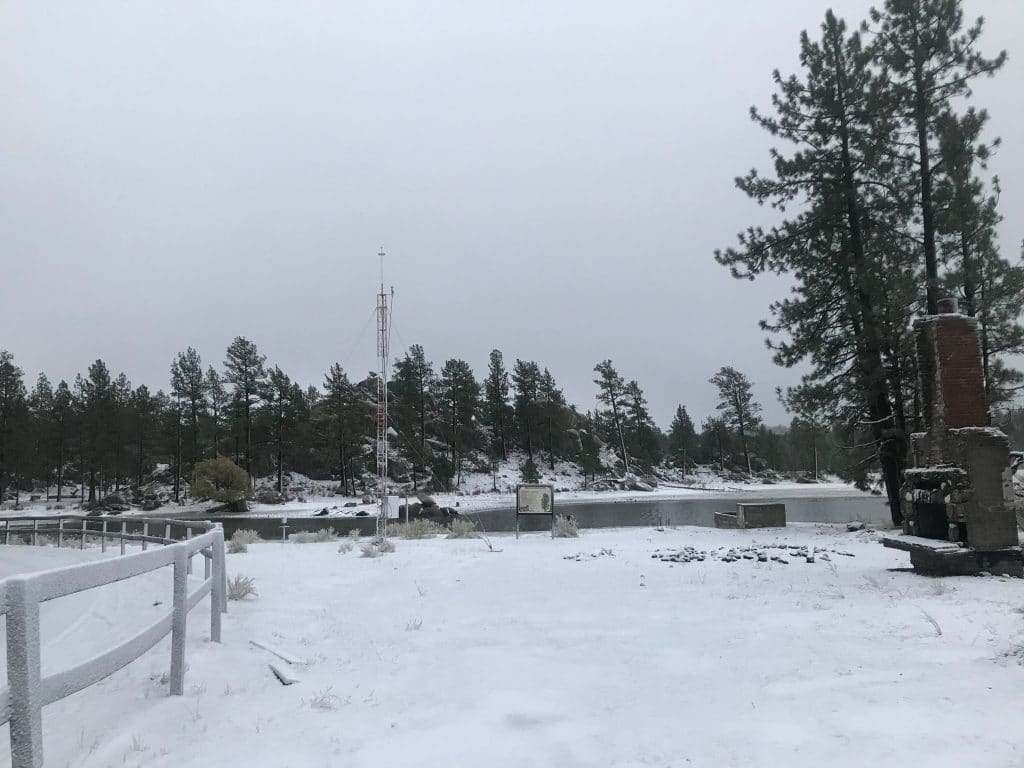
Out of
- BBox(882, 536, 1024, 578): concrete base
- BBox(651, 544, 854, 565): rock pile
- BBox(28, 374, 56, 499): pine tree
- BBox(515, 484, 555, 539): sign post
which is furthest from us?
BBox(28, 374, 56, 499): pine tree

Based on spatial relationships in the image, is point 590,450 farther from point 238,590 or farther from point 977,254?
point 238,590

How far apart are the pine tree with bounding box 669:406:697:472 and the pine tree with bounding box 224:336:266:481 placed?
57322 mm

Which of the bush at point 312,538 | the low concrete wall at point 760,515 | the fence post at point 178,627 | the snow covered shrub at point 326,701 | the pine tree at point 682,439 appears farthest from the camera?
the pine tree at point 682,439

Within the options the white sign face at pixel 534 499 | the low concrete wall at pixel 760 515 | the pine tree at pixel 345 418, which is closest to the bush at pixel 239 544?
the white sign face at pixel 534 499

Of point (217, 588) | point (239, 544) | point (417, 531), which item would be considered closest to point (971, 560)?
point (217, 588)

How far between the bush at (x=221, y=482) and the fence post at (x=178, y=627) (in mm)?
56071

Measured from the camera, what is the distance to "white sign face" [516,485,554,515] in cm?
1967

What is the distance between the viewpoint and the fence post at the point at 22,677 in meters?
2.70

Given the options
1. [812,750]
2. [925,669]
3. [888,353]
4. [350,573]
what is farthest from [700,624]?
[888,353]

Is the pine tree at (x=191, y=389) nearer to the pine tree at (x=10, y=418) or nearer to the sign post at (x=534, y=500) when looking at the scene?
the pine tree at (x=10, y=418)

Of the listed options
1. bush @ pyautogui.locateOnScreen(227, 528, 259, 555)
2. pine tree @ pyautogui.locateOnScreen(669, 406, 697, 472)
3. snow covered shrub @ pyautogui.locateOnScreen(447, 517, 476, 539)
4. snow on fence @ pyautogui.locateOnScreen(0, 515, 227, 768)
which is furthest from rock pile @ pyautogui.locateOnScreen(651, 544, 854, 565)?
pine tree @ pyautogui.locateOnScreen(669, 406, 697, 472)

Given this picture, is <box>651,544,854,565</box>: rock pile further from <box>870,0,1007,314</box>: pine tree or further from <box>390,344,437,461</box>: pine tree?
<box>390,344,437,461</box>: pine tree

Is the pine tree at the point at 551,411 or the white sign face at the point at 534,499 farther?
the pine tree at the point at 551,411

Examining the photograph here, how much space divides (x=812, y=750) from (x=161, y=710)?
4.11m
